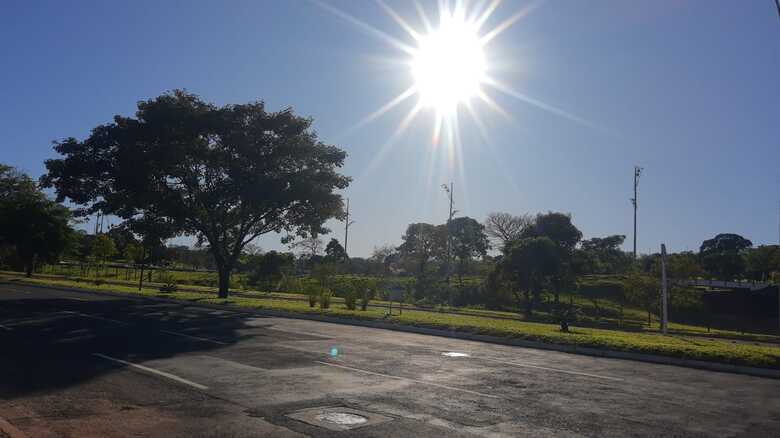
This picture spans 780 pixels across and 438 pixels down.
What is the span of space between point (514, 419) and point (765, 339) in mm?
32292

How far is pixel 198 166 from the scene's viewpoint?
36.1 metres

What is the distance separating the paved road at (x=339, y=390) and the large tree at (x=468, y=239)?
232ft

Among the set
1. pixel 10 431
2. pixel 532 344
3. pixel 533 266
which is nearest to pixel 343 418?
pixel 10 431

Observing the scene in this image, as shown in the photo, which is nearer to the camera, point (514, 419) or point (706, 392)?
point (514, 419)

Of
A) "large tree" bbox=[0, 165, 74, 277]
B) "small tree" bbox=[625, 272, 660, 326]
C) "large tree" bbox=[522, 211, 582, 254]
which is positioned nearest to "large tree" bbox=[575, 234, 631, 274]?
"large tree" bbox=[522, 211, 582, 254]

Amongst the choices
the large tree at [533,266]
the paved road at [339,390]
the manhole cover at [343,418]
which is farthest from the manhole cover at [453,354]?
the large tree at [533,266]

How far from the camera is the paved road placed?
7.84 metres

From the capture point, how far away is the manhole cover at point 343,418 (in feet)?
26.1

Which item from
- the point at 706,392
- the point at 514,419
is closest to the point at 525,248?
the point at 706,392

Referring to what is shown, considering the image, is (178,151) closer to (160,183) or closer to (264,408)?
(160,183)

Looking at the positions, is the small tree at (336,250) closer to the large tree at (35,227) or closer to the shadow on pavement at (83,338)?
the large tree at (35,227)

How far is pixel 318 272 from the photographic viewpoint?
155ft

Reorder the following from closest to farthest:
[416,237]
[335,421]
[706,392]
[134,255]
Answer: [335,421] < [706,392] < [134,255] < [416,237]

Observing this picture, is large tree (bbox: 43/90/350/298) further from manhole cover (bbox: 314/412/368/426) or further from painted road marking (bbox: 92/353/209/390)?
manhole cover (bbox: 314/412/368/426)
